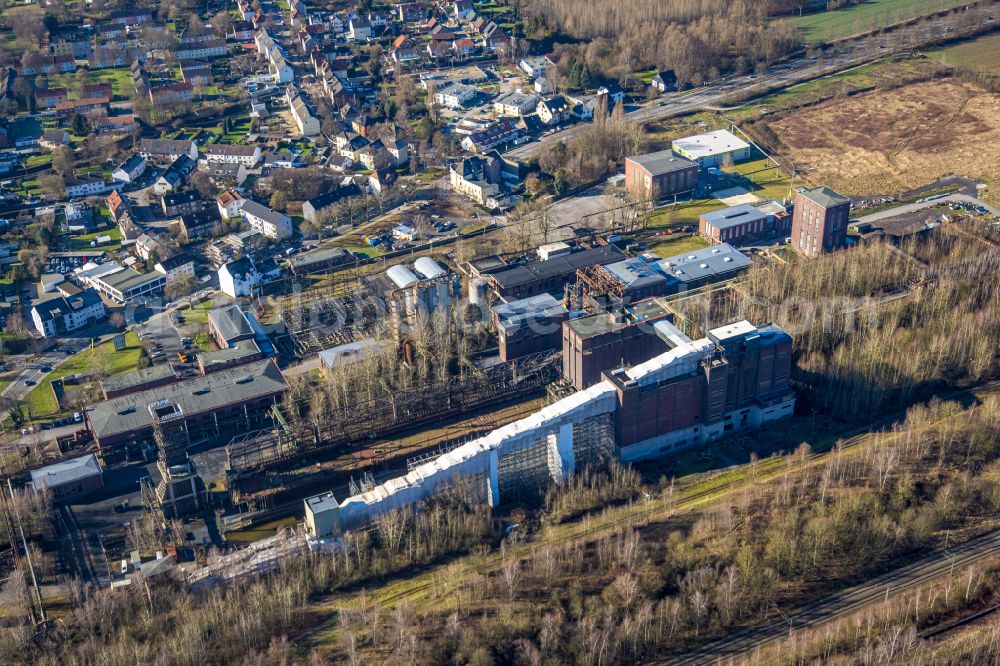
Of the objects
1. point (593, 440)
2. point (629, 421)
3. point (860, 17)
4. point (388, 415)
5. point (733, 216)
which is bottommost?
point (388, 415)

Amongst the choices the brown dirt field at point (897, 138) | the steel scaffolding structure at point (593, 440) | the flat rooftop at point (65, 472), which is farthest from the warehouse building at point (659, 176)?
the flat rooftop at point (65, 472)

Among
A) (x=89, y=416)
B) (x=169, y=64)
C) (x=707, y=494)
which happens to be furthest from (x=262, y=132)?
(x=707, y=494)

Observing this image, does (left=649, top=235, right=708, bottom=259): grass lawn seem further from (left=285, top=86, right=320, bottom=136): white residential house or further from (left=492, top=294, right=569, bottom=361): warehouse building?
(left=285, top=86, right=320, bottom=136): white residential house

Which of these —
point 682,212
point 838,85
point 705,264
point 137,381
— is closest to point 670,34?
point 838,85

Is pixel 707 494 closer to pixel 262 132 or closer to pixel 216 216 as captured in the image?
pixel 216 216

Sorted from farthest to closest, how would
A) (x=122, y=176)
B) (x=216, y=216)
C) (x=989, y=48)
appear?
(x=989, y=48), (x=122, y=176), (x=216, y=216)

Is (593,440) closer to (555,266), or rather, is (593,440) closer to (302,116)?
(555,266)
